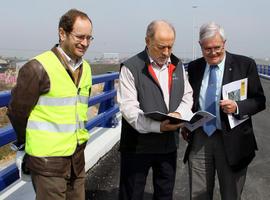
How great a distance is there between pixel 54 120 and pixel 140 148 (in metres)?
0.90

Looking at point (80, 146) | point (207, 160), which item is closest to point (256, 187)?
point (207, 160)

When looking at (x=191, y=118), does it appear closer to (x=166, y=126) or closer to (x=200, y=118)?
(x=200, y=118)

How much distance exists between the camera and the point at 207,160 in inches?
144

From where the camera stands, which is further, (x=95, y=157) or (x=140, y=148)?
(x=95, y=157)

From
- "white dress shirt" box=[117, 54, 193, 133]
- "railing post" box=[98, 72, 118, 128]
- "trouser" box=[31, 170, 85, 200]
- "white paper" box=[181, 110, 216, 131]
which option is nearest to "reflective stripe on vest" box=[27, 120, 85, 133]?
"trouser" box=[31, 170, 85, 200]

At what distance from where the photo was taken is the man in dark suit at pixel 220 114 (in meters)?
3.35

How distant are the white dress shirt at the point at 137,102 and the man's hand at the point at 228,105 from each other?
27 cm

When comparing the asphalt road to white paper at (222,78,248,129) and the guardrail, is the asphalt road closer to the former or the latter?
the guardrail

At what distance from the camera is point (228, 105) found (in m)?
3.32

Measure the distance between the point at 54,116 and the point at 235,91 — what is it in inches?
59.6

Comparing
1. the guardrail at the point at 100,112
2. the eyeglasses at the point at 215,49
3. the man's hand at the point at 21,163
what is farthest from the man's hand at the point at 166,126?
the guardrail at the point at 100,112

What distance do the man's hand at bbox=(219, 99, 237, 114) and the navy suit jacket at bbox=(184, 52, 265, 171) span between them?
2.2 inches

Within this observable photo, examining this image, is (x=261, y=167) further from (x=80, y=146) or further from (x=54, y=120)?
(x=54, y=120)

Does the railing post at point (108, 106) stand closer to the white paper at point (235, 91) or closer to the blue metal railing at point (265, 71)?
the white paper at point (235, 91)
